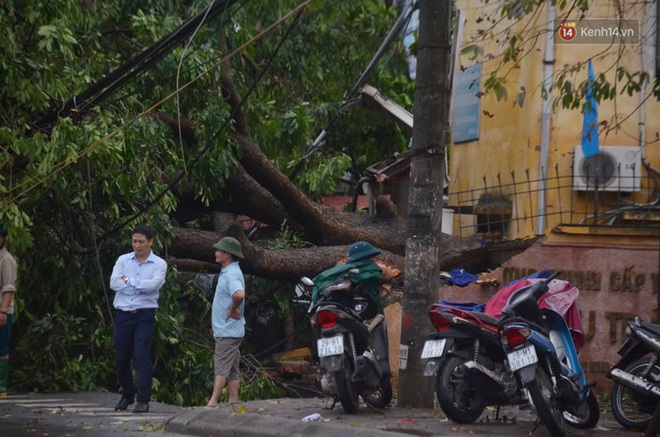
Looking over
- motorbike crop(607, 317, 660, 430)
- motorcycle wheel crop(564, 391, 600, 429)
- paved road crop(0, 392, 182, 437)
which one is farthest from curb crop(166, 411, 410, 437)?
motorbike crop(607, 317, 660, 430)

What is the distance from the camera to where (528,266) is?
12109 millimetres

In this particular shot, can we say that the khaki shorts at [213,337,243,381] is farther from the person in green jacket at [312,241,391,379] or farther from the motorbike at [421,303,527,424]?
the motorbike at [421,303,527,424]

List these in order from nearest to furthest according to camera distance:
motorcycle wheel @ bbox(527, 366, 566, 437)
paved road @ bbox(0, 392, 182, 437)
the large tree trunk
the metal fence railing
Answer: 1. motorcycle wheel @ bbox(527, 366, 566, 437)
2. paved road @ bbox(0, 392, 182, 437)
3. the metal fence railing
4. the large tree trunk

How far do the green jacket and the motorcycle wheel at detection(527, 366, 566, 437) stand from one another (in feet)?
6.87

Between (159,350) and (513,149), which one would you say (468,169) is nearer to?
(513,149)

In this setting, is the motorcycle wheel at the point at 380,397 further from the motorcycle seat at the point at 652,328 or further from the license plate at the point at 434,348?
the motorcycle seat at the point at 652,328

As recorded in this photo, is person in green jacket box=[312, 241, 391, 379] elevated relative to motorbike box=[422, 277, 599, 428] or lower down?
elevated

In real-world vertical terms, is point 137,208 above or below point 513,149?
below

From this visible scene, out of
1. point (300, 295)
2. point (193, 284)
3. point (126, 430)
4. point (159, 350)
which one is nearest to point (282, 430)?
point (126, 430)

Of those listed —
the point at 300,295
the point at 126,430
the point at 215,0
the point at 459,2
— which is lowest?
the point at 126,430

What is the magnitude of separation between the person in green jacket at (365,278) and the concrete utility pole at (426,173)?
0.73 feet

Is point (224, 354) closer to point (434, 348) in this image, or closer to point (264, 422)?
point (264, 422)

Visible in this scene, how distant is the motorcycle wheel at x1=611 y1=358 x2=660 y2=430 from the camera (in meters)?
8.84

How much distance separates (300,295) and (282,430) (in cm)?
733
